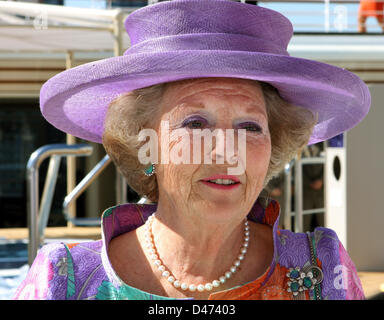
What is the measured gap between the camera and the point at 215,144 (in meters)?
1.40

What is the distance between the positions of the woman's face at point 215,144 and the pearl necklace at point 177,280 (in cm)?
17

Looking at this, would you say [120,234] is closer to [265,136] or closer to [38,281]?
[38,281]

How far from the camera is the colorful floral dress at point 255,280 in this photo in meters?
1.46

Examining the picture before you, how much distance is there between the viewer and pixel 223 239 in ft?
5.13

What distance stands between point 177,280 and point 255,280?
0.72 feet

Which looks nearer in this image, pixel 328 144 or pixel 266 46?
pixel 266 46

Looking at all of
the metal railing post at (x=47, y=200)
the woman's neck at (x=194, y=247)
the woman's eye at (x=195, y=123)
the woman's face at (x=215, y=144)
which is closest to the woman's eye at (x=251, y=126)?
the woman's face at (x=215, y=144)

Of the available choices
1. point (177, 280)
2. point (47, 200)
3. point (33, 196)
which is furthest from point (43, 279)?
point (47, 200)

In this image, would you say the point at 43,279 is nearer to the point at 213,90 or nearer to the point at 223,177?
the point at 223,177

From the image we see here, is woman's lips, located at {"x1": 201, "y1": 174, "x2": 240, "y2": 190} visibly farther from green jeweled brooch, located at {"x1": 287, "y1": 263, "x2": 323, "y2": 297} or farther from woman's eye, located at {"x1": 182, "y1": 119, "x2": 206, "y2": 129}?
green jeweled brooch, located at {"x1": 287, "y1": 263, "x2": 323, "y2": 297}

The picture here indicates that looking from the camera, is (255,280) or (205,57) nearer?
(205,57)

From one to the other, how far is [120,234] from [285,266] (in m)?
0.53

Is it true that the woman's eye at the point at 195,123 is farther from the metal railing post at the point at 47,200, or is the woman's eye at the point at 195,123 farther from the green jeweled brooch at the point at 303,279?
the metal railing post at the point at 47,200

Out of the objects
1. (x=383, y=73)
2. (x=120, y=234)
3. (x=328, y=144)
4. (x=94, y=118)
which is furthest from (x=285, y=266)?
(x=383, y=73)
